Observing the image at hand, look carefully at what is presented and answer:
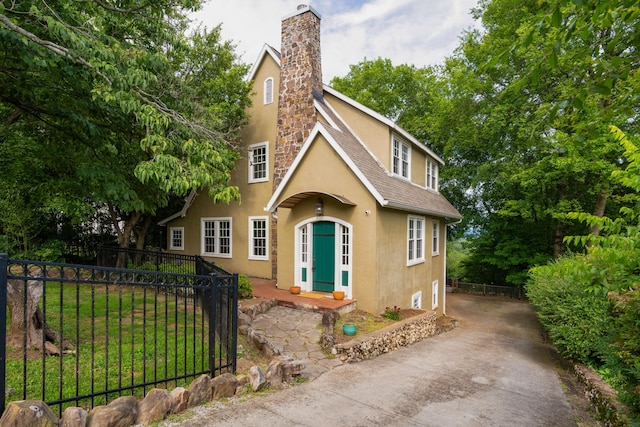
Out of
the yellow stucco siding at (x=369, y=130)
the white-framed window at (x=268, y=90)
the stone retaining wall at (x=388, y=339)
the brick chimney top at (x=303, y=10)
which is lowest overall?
the stone retaining wall at (x=388, y=339)

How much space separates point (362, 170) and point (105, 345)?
7.47 metres

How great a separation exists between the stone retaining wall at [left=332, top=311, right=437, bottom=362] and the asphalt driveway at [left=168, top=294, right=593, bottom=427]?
0.25m

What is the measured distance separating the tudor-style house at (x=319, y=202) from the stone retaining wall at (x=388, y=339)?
3.55 feet

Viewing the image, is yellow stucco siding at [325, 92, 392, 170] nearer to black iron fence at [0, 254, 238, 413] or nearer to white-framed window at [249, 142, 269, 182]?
white-framed window at [249, 142, 269, 182]

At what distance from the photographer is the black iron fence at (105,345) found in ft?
12.4

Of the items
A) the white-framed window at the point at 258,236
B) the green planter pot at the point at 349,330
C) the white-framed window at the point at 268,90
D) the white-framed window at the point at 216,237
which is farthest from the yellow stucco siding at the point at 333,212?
the white-framed window at the point at 268,90

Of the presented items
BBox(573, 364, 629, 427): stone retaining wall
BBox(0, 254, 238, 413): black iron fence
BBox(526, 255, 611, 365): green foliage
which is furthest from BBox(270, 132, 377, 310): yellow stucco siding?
BBox(573, 364, 629, 427): stone retaining wall

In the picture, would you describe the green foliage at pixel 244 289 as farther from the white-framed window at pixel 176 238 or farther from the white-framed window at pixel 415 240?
the white-framed window at pixel 176 238

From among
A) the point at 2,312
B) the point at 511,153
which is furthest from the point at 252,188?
the point at 511,153

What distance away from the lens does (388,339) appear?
27.4 feet

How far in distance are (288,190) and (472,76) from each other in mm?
13562

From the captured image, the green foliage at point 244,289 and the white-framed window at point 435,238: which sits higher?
the white-framed window at point 435,238

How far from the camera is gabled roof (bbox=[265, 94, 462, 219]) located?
398 inches

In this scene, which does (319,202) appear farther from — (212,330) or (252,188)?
(212,330)
